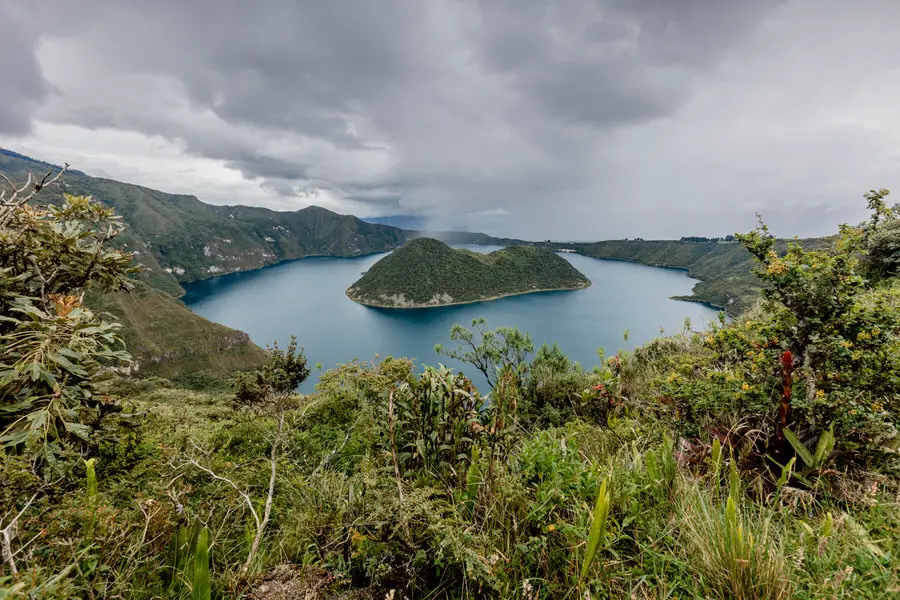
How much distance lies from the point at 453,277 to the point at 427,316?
22487 millimetres

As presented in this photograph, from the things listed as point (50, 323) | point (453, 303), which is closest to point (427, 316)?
point (453, 303)

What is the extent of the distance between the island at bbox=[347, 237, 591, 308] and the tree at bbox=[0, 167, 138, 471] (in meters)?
105

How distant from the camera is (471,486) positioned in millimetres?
2156

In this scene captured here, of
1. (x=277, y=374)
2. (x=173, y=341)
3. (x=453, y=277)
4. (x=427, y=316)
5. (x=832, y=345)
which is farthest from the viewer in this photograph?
(x=453, y=277)

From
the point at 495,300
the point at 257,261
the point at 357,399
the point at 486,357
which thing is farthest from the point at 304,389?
the point at 257,261

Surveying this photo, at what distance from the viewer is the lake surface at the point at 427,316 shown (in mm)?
74750

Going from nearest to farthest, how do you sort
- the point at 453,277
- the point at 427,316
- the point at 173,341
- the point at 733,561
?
the point at 733,561 → the point at 173,341 → the point at 427,316 → the point at 453,277

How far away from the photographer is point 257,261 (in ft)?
648

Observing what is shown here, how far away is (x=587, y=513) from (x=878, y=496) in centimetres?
198

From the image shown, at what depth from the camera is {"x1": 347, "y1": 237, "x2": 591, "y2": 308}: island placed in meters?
111

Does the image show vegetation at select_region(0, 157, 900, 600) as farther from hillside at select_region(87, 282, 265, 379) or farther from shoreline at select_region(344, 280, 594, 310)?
shoreline at select_region(344, 280, 594, 310)

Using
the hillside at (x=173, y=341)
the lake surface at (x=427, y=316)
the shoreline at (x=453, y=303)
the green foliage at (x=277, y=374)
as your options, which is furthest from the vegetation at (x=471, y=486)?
the shoreline at (x=453, y=303)

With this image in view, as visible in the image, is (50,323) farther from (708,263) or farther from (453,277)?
(708,263)

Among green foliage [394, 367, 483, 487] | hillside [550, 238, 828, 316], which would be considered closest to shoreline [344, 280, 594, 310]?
hillside [550, 238, 828, 316]
